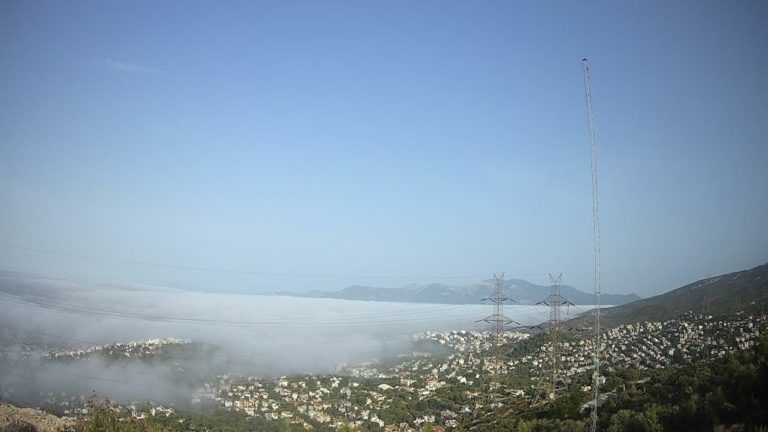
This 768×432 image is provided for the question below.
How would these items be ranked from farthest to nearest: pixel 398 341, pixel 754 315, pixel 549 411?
pixel 398 341, pixel 754 315, pixel 549 411

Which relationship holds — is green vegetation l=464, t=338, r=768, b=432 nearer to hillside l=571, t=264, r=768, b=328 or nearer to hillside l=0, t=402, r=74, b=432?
hillside l=571, t=264, r=768, b=328

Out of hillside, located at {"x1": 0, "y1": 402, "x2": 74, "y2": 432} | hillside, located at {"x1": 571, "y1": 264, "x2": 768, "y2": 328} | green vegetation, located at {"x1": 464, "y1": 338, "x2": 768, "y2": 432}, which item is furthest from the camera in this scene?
hillside, located at {"x1": 571, "y1": 264, "x2": 768, "y2": 328}

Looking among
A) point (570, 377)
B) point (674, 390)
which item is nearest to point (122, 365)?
point (570, 377)

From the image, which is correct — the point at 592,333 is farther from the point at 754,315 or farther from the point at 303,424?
the point at 303,424

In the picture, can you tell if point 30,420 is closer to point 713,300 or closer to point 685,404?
point 685,404

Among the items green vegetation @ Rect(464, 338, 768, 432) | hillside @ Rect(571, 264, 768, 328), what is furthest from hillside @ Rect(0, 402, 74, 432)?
hillside @ Rect(571, 264, 768, 328)

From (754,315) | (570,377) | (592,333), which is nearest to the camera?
(570,377)

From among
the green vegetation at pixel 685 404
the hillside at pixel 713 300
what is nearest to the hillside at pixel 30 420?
the green vegetation at pixel 685 404

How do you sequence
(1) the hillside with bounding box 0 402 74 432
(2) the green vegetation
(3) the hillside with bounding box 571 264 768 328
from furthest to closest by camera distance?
(3) the hillside with bounding box 571 264 768 328 < (1) the hillside with bounding box 0 402 74 432 < (2) the green vegetation

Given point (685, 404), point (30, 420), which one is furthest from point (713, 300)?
point (30, 420)
